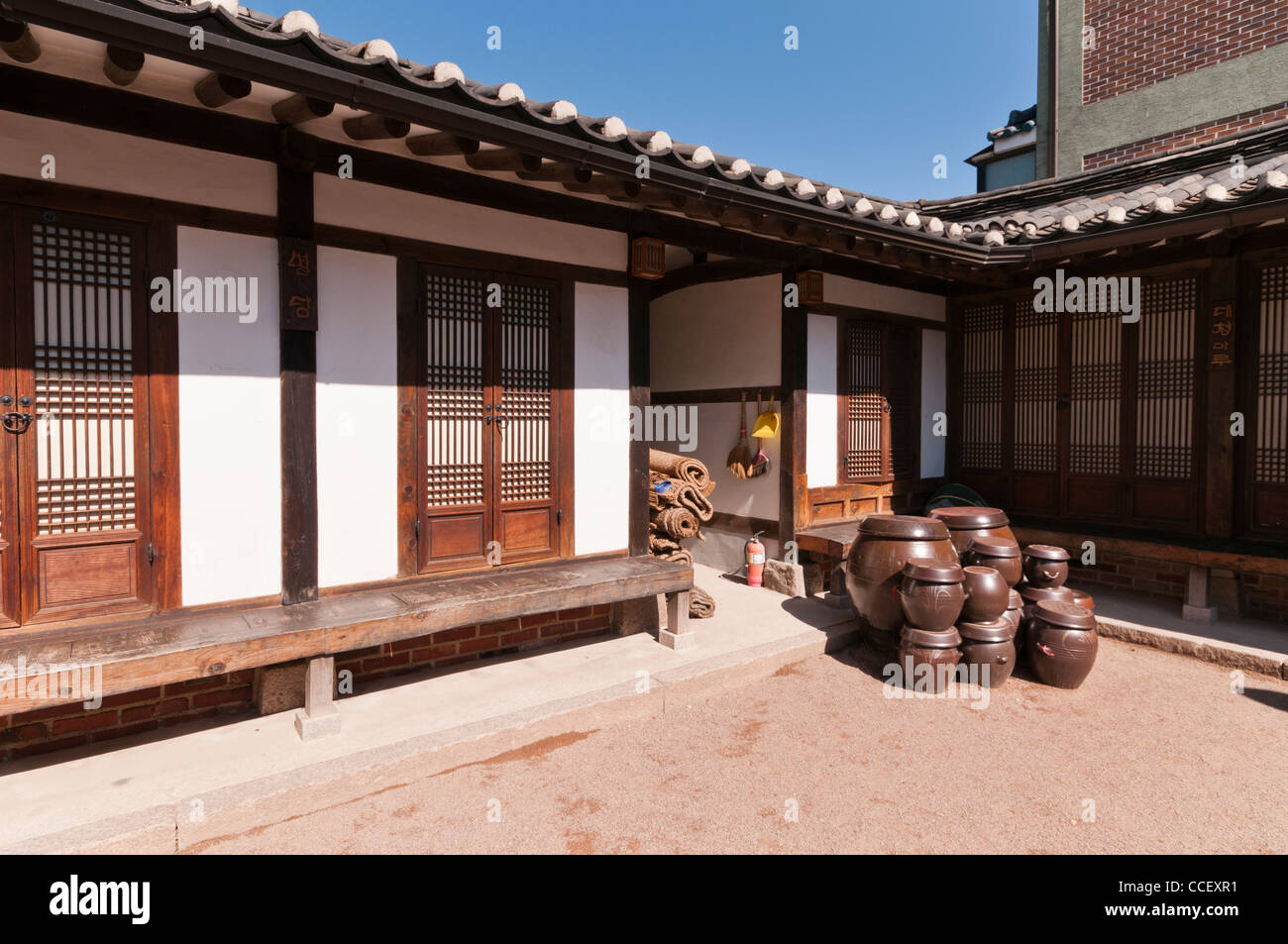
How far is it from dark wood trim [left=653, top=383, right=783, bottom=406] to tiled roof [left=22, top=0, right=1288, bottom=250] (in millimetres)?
1976

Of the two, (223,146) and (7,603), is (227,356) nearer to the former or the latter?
(223,146)

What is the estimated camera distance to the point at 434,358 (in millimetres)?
4742

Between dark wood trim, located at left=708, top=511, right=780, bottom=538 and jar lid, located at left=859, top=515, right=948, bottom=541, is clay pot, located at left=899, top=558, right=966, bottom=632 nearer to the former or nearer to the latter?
jar lid, located at left=859, top=515, right=948, bottom=541

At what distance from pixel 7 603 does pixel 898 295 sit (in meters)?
7.99

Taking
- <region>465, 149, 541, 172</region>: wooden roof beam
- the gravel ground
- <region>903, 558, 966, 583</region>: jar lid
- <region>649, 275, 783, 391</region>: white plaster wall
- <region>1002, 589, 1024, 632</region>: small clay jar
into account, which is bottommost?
the gravel ground

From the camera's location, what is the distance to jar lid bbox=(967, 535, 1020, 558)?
5348mm

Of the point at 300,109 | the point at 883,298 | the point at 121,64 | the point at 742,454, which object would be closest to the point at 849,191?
the point at 883,298

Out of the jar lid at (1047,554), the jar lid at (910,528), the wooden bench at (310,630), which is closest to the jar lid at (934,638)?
the jar lid at (910,528)

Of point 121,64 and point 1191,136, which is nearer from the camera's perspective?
point 121,64

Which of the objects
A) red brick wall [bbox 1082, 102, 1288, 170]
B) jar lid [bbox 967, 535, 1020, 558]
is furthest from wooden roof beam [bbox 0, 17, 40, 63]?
red brick wall [bbox 1082, 102, 1288, 170]

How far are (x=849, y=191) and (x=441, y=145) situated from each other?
13.3 ft

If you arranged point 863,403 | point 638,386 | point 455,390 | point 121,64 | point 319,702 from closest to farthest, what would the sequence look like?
1. point 121,64
2. point 319,702
3. point 455,390
4. point 638,386
5. point 863,403

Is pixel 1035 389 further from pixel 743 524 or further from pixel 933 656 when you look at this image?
pixel 933 656
